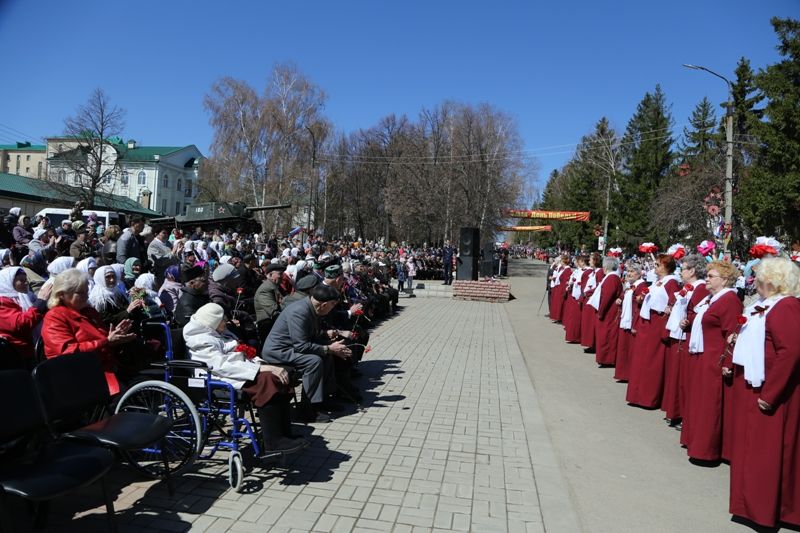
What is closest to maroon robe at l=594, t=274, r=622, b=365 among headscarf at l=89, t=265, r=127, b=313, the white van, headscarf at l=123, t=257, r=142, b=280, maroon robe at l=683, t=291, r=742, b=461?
maroon robe at l=683, t=291, r=742, b=461

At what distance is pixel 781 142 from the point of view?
25547 millimetres

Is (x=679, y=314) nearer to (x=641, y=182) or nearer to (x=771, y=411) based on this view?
(x=771, y=411)

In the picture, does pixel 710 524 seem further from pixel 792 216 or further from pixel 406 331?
pixel 792 216

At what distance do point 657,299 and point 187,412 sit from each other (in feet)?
18.6

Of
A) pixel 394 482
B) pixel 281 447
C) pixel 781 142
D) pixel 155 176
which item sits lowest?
pixel 394 482

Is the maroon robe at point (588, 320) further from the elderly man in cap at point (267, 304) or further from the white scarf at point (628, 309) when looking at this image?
the elderly man in cap at point (267, 304)

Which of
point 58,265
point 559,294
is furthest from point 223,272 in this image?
point 559,294

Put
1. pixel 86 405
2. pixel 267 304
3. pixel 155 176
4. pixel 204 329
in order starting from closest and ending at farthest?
pixel 86 405
pixel 204 329
pixel 267 304
pixel 155 176

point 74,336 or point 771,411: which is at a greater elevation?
point 74,336

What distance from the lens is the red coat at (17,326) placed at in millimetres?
4676

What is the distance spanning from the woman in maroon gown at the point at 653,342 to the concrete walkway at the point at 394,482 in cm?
141

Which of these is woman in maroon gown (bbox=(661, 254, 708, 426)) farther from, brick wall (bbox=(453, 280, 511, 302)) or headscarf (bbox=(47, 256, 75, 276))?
brick wall (bbox=(453, 280, 511, 302))

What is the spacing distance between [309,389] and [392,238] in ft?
189

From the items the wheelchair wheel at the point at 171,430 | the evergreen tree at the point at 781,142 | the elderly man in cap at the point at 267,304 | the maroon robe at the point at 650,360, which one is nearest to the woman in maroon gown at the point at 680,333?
the maroon robe at the point at 650,360
